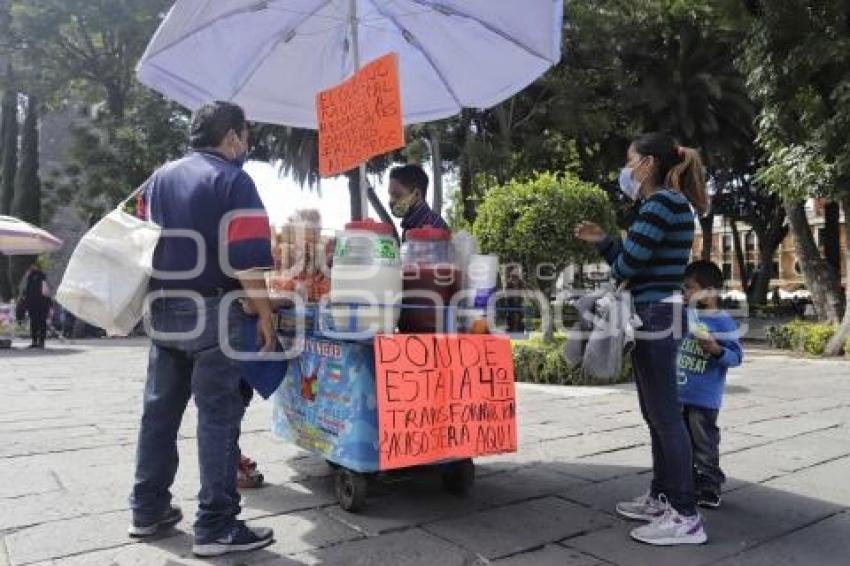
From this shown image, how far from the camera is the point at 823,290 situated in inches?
573

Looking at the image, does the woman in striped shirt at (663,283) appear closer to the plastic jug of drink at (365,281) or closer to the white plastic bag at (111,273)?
the plastic jug of drink at (365,281)

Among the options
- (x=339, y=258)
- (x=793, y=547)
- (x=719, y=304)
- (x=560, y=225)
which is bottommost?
(x=793, y=547)

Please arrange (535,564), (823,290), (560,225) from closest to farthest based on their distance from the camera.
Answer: (535,564) < (560,225) < (823,290)

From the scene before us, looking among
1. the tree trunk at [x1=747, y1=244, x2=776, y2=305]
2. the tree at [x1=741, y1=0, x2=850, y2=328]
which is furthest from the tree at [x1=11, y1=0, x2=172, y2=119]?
the tree trunk at [x1=747, y1=244, x2=776, y2=305]

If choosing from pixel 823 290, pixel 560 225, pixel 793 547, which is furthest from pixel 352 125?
pixel 823 290

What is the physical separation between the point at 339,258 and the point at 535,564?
1588 millimetres

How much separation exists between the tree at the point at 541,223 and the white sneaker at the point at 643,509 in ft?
18.3

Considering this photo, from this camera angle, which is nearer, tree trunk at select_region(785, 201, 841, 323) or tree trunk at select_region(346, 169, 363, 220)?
tree trunk at select_region(346, 169, 363, 220)

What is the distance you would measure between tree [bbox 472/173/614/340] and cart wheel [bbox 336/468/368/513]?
586cm

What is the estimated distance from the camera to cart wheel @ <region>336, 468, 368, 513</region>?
373cm

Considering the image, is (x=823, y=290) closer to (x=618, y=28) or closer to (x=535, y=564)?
(x=618, y=28)

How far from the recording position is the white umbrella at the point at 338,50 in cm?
449

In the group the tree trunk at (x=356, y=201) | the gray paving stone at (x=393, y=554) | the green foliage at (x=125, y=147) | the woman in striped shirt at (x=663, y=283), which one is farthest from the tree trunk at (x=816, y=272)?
the green foliage at (x=125, y=147)

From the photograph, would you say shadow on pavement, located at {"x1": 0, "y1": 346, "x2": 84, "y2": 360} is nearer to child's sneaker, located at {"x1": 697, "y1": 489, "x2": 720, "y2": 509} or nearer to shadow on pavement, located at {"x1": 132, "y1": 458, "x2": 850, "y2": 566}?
shadow on pavement, located at {"x1": 132, "y1": 458, "x2": 850, "y2": 566}
